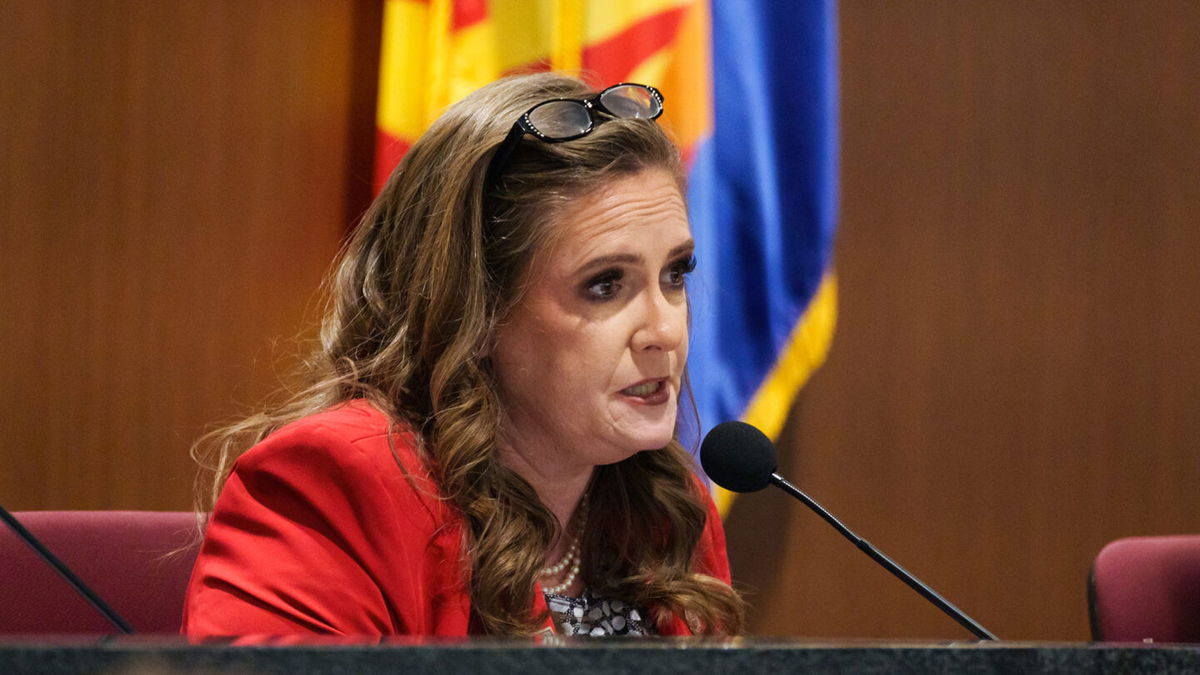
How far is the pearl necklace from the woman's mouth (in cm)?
21

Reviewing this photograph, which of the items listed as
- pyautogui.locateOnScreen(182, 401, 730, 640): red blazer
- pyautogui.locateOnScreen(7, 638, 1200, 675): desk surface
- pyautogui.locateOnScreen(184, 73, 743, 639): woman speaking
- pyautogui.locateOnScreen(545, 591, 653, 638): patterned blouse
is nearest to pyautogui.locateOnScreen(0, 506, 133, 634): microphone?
pyautogui.locateOnScreen(182, 401, 730, 640): red blazer

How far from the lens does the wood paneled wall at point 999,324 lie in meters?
2.51

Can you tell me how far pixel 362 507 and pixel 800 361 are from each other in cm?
131

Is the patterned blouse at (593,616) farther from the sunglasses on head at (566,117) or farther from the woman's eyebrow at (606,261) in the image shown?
the sunglasses on head at (566,117)

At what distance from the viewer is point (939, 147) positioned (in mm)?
2545

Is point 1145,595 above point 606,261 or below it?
below

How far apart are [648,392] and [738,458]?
15cm

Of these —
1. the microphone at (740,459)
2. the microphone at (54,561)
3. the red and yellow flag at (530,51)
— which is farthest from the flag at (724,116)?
the microphone at (54,561)

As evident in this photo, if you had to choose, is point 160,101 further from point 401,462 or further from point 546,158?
point 401,462

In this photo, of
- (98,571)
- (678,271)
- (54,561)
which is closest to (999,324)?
(678,271)

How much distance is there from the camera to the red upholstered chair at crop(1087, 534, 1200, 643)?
1.79 meters

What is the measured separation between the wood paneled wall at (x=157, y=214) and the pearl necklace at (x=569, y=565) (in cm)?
89

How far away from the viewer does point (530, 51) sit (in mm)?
2123

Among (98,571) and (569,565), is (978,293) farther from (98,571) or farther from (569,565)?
(98,571)
